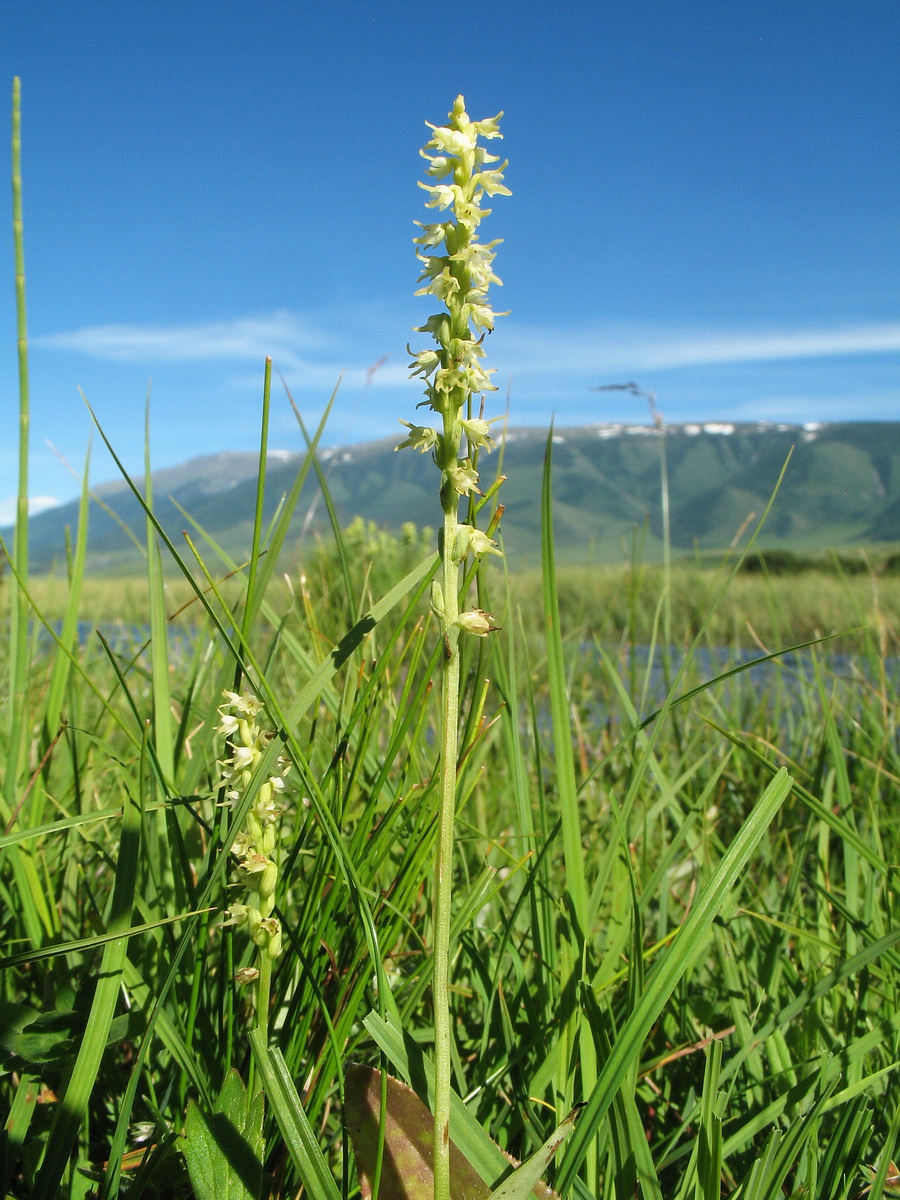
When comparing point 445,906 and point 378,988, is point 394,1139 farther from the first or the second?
point 445,906

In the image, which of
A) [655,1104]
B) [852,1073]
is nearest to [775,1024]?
[852,1073]

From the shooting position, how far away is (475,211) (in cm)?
88

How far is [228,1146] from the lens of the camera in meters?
0.85

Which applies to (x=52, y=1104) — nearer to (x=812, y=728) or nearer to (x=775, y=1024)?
(x=775, y=1024)

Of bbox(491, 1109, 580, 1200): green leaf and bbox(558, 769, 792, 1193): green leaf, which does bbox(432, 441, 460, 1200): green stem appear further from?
bbox(558, 769, 792, 1193): green leaf

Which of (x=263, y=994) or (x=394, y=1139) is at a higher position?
(x=263, y=994)

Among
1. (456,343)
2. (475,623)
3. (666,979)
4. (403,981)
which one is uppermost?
(456,343)

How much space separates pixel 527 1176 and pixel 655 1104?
2.62 feet

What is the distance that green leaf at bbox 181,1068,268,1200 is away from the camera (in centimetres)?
82

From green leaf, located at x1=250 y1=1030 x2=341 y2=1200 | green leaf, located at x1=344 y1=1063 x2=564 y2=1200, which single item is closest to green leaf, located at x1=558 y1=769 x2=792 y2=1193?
green leaf, located at x1=344 y1=1063 x2=564 y2=1200

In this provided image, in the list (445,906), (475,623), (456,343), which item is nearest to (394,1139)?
(445,906)

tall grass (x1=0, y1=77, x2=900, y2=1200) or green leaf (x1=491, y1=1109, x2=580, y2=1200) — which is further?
tall grass (x1=0, y1=77, x2=900, y2=1200)

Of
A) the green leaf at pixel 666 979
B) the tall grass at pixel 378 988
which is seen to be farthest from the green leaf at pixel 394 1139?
the green leaf at pixel 666 979

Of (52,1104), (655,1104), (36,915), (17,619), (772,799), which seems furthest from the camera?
(17,619)
